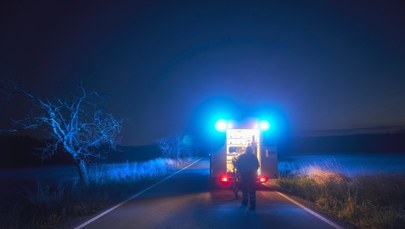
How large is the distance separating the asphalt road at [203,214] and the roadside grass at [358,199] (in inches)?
33.3

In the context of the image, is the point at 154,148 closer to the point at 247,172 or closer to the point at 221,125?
the point at 221,125

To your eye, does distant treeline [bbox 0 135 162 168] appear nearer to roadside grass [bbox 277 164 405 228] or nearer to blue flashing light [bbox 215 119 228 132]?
blue flashing light [bbox 215 119 228 132]

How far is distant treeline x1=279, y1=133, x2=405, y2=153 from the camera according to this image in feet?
374

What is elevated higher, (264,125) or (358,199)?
(264,125)

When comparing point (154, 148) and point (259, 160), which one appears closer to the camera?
point (259, 160)

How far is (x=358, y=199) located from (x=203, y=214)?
509 cm

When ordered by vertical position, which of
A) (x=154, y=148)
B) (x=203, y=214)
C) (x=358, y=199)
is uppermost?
(x=154, y=148)

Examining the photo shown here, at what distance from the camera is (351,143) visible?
136 m

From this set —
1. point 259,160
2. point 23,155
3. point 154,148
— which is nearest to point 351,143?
point 154,148

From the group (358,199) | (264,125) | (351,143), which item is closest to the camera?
(358,199)

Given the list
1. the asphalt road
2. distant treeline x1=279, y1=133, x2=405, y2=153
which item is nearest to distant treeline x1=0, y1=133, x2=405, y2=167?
distant treeline x1=279, y1=133, x2=405, y2=153

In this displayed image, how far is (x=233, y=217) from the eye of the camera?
11734mm

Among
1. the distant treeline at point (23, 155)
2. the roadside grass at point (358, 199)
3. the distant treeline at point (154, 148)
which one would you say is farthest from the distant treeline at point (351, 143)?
the roadside grass at point (358, 199)

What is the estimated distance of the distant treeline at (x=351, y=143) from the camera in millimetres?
114125
